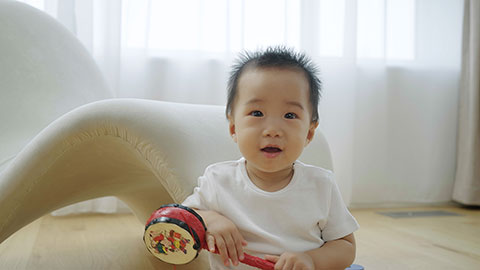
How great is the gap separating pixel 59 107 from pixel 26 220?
0.40m

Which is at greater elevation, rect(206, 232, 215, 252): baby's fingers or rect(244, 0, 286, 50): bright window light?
rect(244, 0, 286, 50): bright window light

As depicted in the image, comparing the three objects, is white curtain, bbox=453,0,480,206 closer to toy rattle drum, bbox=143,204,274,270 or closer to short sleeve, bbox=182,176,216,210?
short sleeve, bbox=182,176,216,210

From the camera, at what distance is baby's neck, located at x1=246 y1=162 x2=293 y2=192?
0.79m

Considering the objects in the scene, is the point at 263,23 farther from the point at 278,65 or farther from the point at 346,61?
the point at 278,65

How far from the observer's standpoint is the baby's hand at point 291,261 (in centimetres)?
68

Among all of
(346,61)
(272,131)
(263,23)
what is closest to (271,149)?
(272,131)

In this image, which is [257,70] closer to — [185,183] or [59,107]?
[185,183]

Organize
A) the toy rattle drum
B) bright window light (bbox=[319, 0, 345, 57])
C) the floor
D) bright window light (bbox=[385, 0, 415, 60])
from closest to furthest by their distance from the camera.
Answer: the toy rattle drum < the floor < bright window light (bbox=[319, 0, 345, 57]) < bright window light (bbox=[385, 0, 415, 60])

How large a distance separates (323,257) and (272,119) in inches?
9.9

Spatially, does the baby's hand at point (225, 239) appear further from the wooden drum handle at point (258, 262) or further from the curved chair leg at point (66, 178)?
the curved chair leg at point (66, 178)

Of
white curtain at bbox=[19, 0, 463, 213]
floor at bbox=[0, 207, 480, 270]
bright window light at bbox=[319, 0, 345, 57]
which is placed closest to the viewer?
floor at bbox=[0, 207, 480, 270]

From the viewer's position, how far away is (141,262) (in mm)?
1206

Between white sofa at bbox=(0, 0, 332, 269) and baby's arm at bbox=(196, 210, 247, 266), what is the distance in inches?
5.6

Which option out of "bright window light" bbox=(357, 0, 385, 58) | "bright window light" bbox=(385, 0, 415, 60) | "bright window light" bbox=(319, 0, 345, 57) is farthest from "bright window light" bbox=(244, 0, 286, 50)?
"bright window light" bbox=(385, 0, 415, 60)
